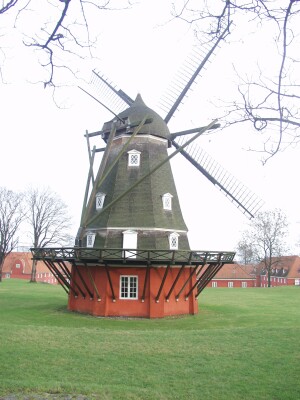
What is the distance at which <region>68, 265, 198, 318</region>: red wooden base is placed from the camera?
17.2 metres

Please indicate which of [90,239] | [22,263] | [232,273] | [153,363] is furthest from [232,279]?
[153,363]

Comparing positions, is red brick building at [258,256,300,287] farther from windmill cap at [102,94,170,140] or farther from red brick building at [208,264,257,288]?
windmill cap at [102,94,170,140]

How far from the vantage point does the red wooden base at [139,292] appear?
1723cm

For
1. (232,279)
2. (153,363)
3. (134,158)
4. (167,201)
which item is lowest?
(153,363)

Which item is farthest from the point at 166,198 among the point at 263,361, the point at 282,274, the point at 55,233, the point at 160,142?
the point at 282,274

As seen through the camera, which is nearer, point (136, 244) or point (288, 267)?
point (136, 244)

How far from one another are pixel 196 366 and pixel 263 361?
160cm

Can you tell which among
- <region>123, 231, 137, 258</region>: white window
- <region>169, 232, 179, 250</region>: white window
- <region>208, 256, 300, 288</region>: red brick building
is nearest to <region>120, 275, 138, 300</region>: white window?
<region>123, 231, 137, 258</region>: white window

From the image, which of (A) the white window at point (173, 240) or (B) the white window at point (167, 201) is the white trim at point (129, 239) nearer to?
(A) the white window at point (173, 240)

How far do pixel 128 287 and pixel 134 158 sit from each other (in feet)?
20.4

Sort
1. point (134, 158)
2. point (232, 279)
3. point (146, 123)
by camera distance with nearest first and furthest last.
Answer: point (146, 123) < point (134, 158) < point (232, 279)

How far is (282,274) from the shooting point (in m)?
67.1

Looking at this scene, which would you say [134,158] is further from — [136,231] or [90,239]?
[90,239]

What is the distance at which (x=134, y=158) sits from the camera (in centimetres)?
1969
